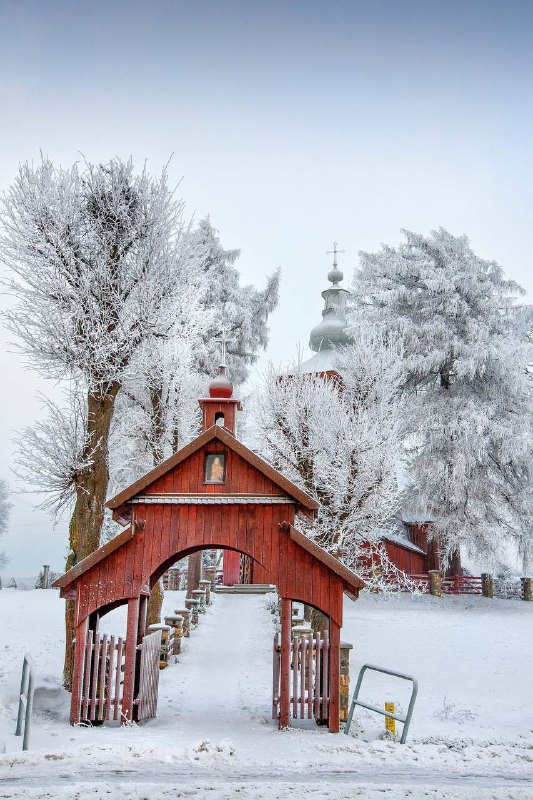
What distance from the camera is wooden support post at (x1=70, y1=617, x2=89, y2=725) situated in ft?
30.3

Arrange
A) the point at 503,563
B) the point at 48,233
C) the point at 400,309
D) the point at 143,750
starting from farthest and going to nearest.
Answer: the point at 400,309, the point at 503,563, the point at 48,233, the point at 143,750

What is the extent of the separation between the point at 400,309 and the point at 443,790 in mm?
23156

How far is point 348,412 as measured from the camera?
20.5 meters

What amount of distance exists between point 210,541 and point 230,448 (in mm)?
1531

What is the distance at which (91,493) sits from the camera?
11.9 m

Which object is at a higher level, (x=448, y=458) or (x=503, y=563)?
(x=448, y=458)

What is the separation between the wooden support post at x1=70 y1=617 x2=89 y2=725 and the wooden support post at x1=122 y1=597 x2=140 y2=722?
25.8 inches

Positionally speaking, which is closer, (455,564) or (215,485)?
(215,485)

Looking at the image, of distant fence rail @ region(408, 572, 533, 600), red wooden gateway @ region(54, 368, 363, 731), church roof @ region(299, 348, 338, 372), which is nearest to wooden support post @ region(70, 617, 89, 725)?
red wooden gateway @ region(54, 368, 363, 731)

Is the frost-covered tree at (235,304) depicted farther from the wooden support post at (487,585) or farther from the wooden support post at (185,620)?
the wooden support post at (487,585)

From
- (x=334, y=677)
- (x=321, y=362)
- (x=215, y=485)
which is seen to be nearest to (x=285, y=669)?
(x=334, y=677)

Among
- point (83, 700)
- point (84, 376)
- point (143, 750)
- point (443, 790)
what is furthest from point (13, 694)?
point (443, 790)

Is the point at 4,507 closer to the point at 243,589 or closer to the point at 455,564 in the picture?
the point at 243,589

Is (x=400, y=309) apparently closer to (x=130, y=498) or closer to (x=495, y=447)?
(x=495, y=447)
